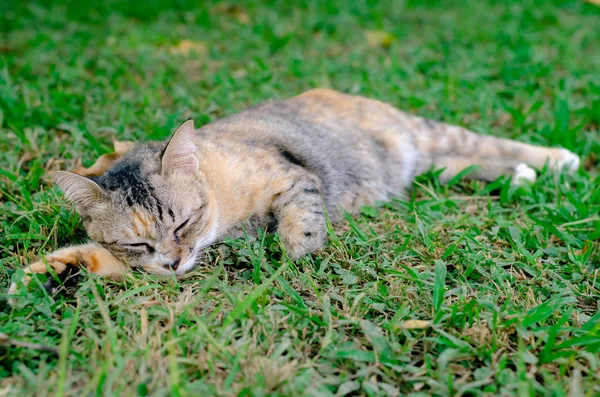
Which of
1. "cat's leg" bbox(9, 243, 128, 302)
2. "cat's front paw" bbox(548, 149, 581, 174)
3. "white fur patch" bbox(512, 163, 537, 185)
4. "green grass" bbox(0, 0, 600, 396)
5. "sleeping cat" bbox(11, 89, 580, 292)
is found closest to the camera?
"green grass" bbox(0, 0, 600, 396)

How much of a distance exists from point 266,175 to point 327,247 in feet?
2.08

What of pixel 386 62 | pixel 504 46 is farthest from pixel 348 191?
pixel 504 46

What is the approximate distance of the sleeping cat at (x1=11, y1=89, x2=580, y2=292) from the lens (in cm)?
318

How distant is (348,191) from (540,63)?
10.6 ft

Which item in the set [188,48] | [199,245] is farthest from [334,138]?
[188,48]

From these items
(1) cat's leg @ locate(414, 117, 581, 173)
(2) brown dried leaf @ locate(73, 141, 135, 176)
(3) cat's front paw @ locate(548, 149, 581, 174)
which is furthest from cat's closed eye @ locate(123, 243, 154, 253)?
(3) cat's front paw @ locate(548, 149, 581, 174)

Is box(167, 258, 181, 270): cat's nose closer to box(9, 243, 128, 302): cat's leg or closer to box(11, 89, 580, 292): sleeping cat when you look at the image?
box(11, 89, 580, 292): sleeping cat

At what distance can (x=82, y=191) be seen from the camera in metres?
3.18

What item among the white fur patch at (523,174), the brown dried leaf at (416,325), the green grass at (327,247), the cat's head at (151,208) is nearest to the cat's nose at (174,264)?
the cat's head at (151,208)

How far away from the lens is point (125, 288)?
3096 mm

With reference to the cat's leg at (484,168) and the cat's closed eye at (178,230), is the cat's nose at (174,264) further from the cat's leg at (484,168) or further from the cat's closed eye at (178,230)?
the cat's leg at (484,168)

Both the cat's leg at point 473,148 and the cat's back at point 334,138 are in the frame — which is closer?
the cat's back at point 334,138

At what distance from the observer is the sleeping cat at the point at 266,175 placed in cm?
318

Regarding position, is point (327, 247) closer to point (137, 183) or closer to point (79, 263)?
point (137, 183)
